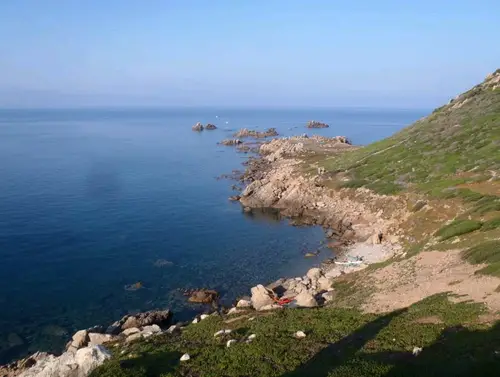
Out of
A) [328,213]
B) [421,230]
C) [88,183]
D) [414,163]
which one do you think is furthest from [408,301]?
[88,183]

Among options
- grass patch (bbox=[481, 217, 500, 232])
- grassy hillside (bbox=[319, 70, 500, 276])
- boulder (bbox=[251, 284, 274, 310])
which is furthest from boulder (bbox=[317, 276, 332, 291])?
grass patch (bbox=[481, 217, 500, 232])

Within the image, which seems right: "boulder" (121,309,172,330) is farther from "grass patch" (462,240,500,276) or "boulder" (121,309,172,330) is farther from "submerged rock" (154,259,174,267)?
"grass patch" (462,240,500,276)

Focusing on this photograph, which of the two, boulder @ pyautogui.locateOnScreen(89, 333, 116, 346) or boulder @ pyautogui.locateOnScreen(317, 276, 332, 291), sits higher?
boulder @ pyautogui.locateOnScreen(317, 276, 332, 291)

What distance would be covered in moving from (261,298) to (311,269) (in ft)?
36.9

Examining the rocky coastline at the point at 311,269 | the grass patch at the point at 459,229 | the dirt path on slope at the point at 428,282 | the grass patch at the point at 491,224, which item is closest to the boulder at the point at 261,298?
the rocky coastline at the point at 311,269

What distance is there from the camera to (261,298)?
135 feet

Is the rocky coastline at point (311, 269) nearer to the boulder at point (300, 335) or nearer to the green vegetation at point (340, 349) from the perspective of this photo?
the green vegetation at point (340, 349)

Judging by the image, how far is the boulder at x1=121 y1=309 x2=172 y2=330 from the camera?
4016 cm

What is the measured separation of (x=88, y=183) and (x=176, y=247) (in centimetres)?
5004

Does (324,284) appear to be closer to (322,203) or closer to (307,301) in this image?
(307,301)

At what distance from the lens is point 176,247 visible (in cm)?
6350

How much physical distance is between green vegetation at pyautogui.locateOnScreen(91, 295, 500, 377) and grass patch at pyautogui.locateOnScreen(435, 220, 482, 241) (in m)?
17.5

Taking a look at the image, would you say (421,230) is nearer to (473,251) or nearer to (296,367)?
(473,251)

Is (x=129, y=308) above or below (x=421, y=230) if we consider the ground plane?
below
